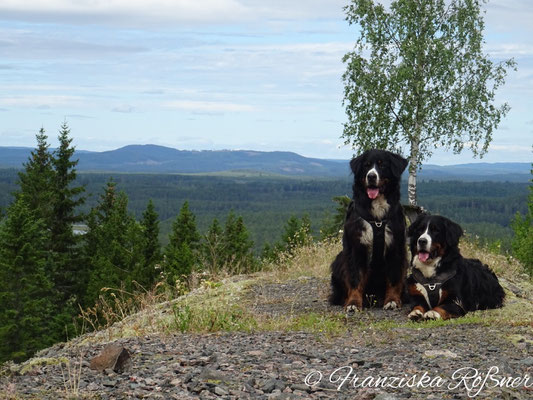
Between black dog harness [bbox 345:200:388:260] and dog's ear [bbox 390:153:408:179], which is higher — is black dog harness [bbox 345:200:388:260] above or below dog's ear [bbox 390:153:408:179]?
below

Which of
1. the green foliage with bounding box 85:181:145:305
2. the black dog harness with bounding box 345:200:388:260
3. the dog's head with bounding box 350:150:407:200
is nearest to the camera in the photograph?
the dog's head with bounding box 350:150:407:200

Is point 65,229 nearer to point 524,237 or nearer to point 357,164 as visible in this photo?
point 524,237

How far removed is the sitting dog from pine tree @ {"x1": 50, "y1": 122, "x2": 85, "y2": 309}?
116 ft

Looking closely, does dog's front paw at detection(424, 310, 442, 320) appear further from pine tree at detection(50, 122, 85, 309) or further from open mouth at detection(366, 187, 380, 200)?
pine tree at detection(50, 122, 85, 309)

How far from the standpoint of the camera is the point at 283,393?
4.97 m

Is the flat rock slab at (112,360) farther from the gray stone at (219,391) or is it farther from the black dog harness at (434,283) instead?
the black dog harness at (434,283)

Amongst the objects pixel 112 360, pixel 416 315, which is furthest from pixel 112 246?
pixel 112 360

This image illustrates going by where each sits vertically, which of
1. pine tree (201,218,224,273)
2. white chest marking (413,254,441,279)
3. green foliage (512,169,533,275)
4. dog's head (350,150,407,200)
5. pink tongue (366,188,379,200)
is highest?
dog's head (350,150,407,200)

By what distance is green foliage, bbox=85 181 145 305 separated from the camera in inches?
1642

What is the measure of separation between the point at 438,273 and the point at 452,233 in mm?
566

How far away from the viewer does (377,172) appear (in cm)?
903

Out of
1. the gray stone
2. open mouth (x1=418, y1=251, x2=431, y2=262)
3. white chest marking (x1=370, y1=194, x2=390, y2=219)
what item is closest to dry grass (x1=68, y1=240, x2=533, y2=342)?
open mouth (x1=418, y1=251, x2=431, y2=262)

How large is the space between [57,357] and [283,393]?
9.07ft

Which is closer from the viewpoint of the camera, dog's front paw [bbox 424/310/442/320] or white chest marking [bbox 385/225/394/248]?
dog's front paw [bbox 424/310/442/320]
